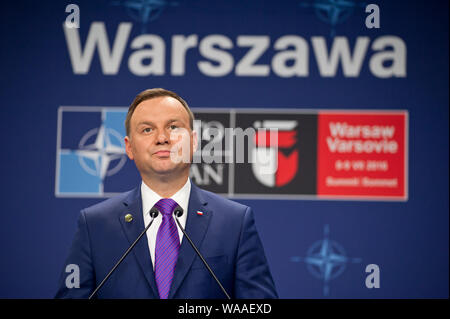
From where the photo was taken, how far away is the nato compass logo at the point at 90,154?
3312 millimetres

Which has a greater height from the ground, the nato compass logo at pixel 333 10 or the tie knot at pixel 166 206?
the nato compass logo at pixel 333 10

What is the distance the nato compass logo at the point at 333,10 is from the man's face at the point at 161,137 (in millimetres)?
2117

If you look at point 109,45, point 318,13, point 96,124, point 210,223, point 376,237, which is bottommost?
point 376,237

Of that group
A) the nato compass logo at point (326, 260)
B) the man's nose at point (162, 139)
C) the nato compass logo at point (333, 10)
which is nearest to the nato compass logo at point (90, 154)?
the nato compass logo at point (326, 260)

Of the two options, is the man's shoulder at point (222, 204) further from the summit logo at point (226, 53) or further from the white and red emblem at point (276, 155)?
the summit logo at point (226, 53)

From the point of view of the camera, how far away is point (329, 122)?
132 inches

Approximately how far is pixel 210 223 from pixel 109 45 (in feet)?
7.29

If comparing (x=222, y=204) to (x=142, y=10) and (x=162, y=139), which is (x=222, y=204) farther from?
(x=142, y=10)

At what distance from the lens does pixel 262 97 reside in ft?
11.1

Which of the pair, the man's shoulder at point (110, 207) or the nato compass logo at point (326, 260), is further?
the nato compass logo at point (326, 260)

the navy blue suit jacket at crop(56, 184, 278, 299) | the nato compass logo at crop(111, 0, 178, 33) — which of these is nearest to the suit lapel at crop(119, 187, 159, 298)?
the navy blue suit jacket at crop(56, 184, 278, 299)

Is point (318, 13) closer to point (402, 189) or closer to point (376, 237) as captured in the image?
point (402, 189)

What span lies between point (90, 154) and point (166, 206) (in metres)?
1.98

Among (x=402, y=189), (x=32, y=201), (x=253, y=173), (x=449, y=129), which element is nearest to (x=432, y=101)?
(x=449, y=129)
